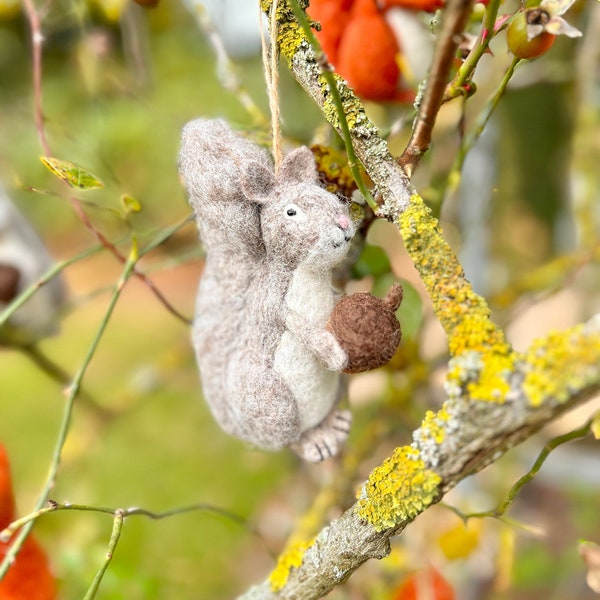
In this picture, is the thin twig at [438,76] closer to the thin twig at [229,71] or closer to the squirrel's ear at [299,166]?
the squirrel's ear at [299,166]

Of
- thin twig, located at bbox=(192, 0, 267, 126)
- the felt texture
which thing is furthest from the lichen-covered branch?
the felt texture

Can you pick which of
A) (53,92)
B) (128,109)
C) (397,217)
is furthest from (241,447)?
(53,92)

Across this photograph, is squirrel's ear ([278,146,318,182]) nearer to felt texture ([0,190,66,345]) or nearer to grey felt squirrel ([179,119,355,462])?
grey felt squirrel ([179,119,355,462])

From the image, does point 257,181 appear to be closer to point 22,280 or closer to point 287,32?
point 287,32

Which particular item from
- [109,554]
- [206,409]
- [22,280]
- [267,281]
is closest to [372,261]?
[267,281]

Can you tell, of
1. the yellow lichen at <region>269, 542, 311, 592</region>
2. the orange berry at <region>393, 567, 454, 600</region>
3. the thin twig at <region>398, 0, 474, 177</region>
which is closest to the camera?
the thin twig at <region>398, 0, 474, 177</region>

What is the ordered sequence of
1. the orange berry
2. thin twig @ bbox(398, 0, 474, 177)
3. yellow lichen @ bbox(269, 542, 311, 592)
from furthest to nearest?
the orange berry, yellow lichen @ bbox(269, 542, 311, 592), thin twig @ bbox(398, 0, 474, 177)
